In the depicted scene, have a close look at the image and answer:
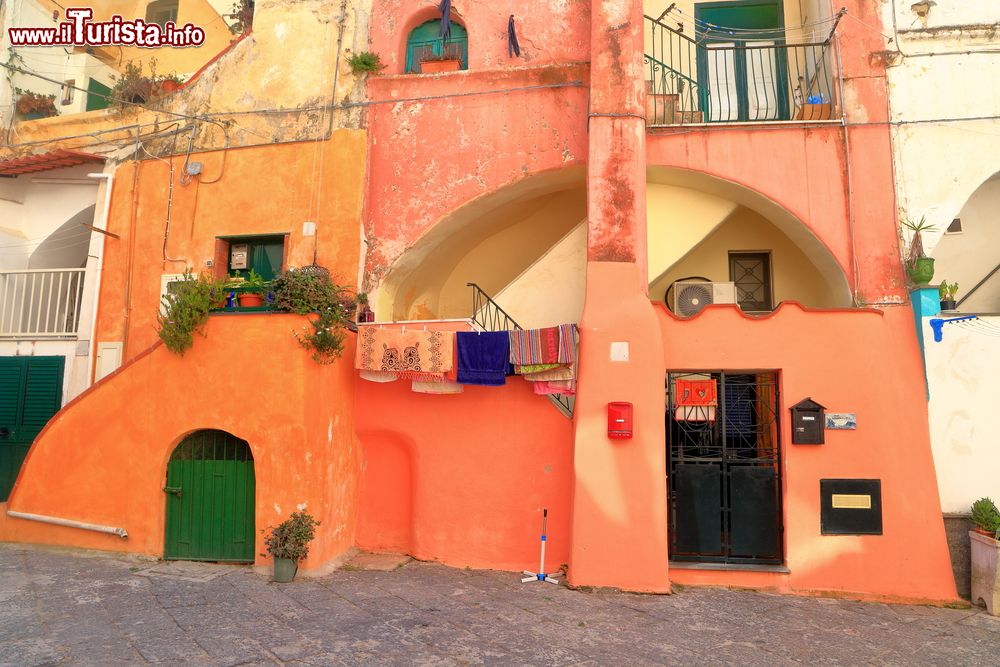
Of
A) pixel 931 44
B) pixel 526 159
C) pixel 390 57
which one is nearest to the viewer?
pixel 931 44

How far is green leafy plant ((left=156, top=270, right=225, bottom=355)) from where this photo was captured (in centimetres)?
819

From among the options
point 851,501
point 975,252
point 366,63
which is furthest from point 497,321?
point 975,252

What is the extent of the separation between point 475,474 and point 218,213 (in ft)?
19.7

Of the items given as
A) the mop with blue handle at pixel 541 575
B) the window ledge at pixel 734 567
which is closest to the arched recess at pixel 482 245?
the mop with blue handle at pixel 541 575

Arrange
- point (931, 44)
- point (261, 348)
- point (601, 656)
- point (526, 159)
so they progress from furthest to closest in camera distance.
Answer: point (526, 159) < point (931, 44) < point (261, 348) < point (601, 656)

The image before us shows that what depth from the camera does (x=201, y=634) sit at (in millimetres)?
5902

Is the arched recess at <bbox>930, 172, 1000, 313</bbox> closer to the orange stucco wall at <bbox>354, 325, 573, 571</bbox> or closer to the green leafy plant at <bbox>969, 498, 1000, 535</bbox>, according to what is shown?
the green leafy plant at <bbox>969, 498, 1000, 535</bbox>

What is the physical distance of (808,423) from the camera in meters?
7.92

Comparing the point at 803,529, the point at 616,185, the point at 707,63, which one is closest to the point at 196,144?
the point at 616,185

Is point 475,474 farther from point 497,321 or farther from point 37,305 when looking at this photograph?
point 37,305

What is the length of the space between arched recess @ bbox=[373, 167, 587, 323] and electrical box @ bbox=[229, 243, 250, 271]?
242 cm

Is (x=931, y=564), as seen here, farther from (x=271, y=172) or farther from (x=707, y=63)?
(x=271, y=172)

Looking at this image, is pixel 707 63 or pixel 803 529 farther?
pixel 707 63

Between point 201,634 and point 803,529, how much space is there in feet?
22.3
